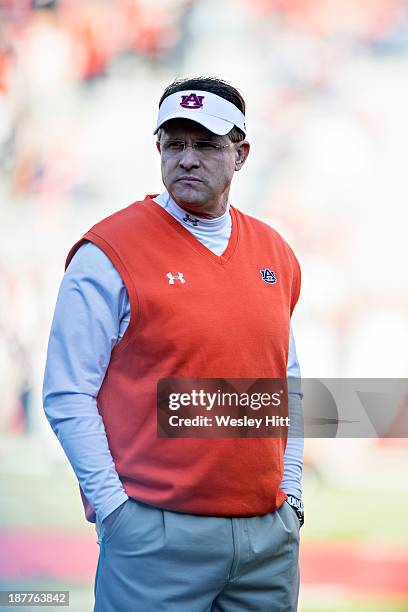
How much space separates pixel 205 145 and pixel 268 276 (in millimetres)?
289

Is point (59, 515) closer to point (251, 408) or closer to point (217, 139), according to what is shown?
point (251, 408)

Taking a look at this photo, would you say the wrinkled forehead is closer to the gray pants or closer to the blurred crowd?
the gray pants

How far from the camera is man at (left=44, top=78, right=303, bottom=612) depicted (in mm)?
1538

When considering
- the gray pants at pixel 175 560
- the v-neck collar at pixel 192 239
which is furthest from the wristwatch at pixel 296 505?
the v-neck collar at pixel 192 239

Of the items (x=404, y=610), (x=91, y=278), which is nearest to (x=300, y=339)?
(x=404, y=610)

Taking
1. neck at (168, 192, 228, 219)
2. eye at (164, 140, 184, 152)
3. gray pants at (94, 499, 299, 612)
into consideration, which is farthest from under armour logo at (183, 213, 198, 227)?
gray pants at (94, 499, 299, 612)

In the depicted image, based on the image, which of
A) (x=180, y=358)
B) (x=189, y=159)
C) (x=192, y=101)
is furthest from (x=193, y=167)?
(x=180, y=358)

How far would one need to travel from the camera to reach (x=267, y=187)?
2869 millimetres

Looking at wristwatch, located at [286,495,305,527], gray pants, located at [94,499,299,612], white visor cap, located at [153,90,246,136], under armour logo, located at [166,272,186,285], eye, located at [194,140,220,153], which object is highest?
white visor cap, located at [153,90,246,136]

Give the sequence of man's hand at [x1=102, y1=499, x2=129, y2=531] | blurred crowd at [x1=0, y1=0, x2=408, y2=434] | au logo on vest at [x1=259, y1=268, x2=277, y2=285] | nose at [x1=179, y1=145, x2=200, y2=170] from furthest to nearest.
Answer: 1. blurred crowd at [x1=0, y1=0, x2=408, y2=434]
2. au logo on vest at [x1=259, y1=268, x2=277, y2=285]
3. nose at [x1=179, y1=145, x2=200, y2=170]
4. man's hand at [x1=102, y1=499, x2=129, y2=531]

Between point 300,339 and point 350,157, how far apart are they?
621 mm

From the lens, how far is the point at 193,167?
1662 mm

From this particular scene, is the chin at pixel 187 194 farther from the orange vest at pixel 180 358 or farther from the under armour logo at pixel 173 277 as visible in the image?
A: the under armour logo at pixel 173 277

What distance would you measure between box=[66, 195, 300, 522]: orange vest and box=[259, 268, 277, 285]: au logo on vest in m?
0.06
